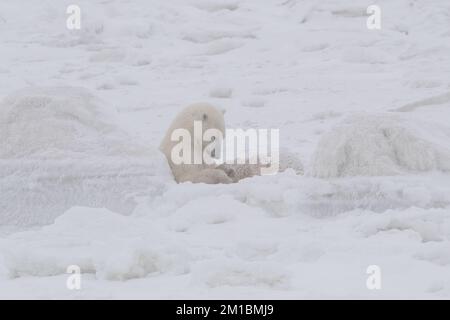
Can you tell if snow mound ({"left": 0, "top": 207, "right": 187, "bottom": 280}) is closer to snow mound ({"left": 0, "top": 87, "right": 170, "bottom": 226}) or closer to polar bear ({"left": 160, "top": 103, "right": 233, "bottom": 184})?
snow mound ({"left": 0, "top": 87, "right": 170, "bottom": 226})

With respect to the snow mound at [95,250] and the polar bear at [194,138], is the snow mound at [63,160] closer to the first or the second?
the polar bear at [194,138]

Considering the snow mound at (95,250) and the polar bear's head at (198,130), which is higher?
the polar bear's head at (198,130)

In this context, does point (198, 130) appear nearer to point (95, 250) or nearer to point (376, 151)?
point (376, 151)

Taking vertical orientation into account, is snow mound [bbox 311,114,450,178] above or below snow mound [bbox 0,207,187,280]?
above

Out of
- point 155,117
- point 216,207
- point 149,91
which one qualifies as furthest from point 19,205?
point 149,91

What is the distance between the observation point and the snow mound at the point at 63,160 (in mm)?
4695

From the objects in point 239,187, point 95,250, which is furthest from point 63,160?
point 95,250

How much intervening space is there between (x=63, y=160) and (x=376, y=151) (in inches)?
68.4

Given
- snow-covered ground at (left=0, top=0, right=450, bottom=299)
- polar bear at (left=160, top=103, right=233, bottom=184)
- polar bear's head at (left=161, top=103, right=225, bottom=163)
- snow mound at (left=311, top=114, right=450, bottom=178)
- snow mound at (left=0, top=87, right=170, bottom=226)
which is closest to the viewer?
snow-covered ground at (left=0, top=0, right=450, bottom=299)

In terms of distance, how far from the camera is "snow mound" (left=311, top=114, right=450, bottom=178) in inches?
176

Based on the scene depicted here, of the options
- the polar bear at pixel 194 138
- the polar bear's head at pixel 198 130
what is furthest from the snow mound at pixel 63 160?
the polar bear's head at pixel 198 130

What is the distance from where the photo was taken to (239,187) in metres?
4.48

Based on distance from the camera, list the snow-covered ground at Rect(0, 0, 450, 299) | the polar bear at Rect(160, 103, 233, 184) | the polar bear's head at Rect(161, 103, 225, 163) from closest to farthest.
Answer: the snow-covered ground at Rect(0, 0, 450, 299) → the polar bear at Rect(160, 103, 233, 184) → the polar bear's head at Rect(161, 103, 225, 163)

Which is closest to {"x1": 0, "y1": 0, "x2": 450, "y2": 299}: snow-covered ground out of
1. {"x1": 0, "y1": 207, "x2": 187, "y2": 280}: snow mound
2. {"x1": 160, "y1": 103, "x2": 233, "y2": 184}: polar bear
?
{"x1": 0, "y1": 207, "x2": 187, "y2": 280}: snow mound
